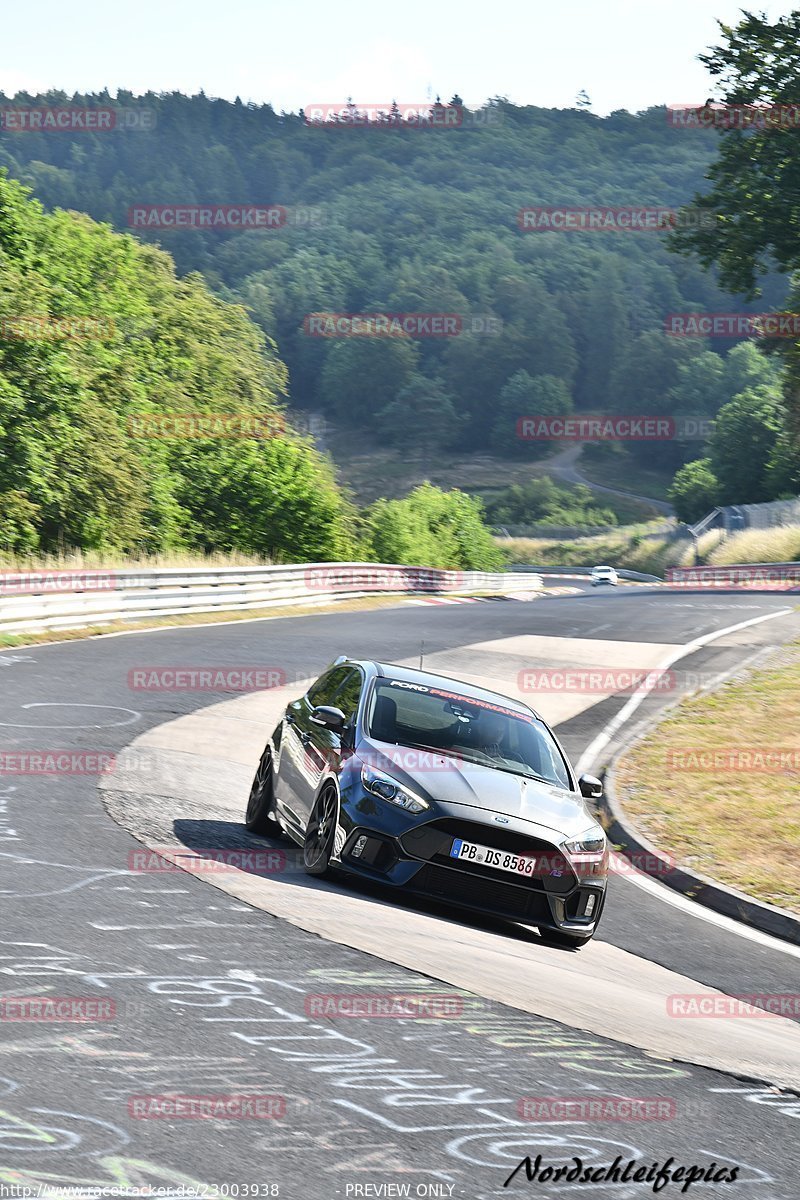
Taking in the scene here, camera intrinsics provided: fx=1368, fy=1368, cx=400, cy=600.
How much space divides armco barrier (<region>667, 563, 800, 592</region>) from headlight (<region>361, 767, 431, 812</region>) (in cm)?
4329

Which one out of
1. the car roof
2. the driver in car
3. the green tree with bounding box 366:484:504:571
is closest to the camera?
the driver in car

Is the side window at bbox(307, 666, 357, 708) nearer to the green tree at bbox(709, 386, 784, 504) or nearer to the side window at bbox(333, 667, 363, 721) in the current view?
the side window at bbox(333, 667, 363, 721)

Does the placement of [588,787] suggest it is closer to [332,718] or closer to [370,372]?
[332,718]

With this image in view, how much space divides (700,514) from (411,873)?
340 ft

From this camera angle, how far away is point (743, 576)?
195ft

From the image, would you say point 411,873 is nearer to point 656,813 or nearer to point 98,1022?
point 98,1022

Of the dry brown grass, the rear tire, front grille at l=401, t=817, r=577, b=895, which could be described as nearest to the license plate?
front grille at l=401, t=817, r=577, b=895

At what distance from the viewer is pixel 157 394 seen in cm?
5153

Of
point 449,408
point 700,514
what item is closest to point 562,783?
point 700,514

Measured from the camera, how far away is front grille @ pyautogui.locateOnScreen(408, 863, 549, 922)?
844 centimetres

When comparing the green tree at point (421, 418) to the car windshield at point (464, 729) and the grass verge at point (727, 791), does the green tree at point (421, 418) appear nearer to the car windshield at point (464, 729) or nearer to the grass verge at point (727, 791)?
the grass verge at point (727, 791)

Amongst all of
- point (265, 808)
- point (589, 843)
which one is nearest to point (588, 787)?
point (589, 843)

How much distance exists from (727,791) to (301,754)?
21.7ft

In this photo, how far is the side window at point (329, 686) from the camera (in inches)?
410
